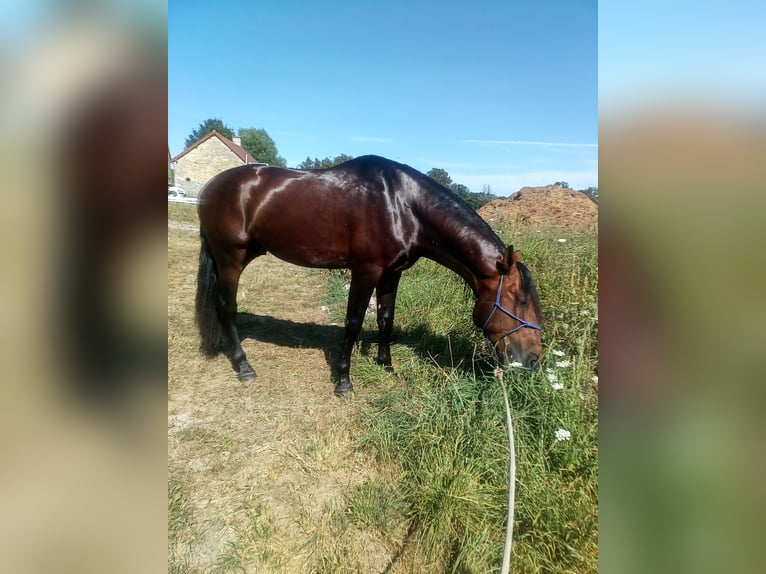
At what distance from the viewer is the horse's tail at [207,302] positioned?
4.32 meters

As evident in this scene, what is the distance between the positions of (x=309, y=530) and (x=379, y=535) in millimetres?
426

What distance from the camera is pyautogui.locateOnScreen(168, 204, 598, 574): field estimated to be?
2.10 m

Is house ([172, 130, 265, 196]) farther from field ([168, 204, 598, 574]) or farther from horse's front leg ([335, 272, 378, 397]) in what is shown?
horse's front leg ([335, 272, 378, 397])

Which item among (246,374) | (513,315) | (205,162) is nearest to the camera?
(513,315)

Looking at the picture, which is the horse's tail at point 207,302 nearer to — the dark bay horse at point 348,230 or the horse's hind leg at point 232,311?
the dark bay horse at point 348,230

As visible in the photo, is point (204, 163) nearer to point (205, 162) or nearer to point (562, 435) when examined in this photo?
point (205, 162)

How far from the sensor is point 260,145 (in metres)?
43.8

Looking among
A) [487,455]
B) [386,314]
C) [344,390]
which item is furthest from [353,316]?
[487,455]

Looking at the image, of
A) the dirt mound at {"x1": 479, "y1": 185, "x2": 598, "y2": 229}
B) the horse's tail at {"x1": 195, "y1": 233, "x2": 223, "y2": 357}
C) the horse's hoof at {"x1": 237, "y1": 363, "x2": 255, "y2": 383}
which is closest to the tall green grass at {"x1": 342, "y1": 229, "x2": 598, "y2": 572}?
the horse's hoof at {"x1": 237, "y1": 363, "x2": 255, "y2": 383}

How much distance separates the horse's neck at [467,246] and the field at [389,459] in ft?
2.82

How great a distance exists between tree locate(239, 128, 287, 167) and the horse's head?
133 ft

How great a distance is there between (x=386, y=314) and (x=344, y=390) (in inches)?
42.5

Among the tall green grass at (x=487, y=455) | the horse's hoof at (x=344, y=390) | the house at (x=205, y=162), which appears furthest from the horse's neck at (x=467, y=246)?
the house at (x=205, y=162)
